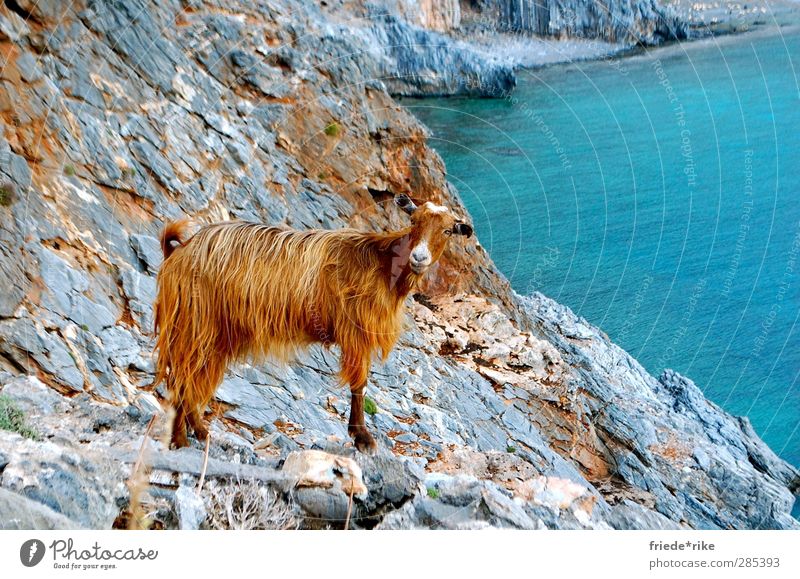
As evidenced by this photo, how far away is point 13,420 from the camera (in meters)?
4.50

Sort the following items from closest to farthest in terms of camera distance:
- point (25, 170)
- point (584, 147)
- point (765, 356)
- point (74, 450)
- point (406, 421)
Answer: point (74, 450) < point (25, 170) < point (406, 421) < point (765, 356) < point (584, 147)

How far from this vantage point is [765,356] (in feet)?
26.4

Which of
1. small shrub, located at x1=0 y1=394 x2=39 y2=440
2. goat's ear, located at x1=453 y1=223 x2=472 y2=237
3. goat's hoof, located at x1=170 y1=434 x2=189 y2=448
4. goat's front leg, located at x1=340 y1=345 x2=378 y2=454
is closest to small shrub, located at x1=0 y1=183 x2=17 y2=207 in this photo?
small shrub, located at x1=0 y1=394 x2=39 y2=440

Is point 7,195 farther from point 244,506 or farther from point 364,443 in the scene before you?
point 364,443

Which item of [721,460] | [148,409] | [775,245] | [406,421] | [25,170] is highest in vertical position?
[25,170]

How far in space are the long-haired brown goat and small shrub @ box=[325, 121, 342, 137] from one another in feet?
15.1

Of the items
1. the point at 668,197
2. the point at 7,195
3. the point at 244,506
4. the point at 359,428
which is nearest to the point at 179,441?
the point at 244,506

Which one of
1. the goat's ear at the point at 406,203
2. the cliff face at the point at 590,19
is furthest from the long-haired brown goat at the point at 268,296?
the cliff face at the point at 590,19

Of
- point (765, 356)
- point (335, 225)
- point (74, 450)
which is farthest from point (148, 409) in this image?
point (765, 356)

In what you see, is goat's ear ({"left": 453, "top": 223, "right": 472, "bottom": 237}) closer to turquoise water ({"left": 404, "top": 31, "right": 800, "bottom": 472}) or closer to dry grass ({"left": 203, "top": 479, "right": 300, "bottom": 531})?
dry grass ({"left": 203, "top": 479, "right": 300, "bottom": 531})

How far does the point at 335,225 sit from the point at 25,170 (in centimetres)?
342

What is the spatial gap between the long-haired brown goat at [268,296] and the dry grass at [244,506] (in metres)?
0.47
